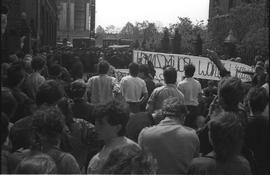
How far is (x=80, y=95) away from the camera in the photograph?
6617 mm

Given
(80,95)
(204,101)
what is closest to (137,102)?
(204,101)

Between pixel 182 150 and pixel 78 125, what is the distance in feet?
3.74

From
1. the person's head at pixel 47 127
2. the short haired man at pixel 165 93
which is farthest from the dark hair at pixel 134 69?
the person's head at pixel 47 127

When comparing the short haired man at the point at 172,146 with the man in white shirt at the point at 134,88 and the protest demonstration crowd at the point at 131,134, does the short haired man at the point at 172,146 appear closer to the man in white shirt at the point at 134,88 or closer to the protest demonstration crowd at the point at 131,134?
the protest demonstration crowd at the point at 131,134

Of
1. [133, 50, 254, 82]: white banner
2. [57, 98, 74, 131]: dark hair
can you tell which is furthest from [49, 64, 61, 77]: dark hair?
[133, 50, 254, 82]: white banner

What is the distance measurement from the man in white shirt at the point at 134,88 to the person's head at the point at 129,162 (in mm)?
5924

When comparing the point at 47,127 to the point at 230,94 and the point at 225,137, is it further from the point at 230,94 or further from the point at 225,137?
the point at 230,94

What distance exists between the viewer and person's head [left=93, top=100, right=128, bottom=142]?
14.9 ft

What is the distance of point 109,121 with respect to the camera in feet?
15.0

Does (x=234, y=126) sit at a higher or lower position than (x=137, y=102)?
higher

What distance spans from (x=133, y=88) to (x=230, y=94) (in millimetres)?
4398

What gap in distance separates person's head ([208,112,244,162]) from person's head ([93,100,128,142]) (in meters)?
0.75

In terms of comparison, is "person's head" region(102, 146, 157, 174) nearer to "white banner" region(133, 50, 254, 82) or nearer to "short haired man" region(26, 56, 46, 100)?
"short haired man" region(26, 56, 46, 100)

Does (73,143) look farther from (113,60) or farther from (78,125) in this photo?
(113,60)
